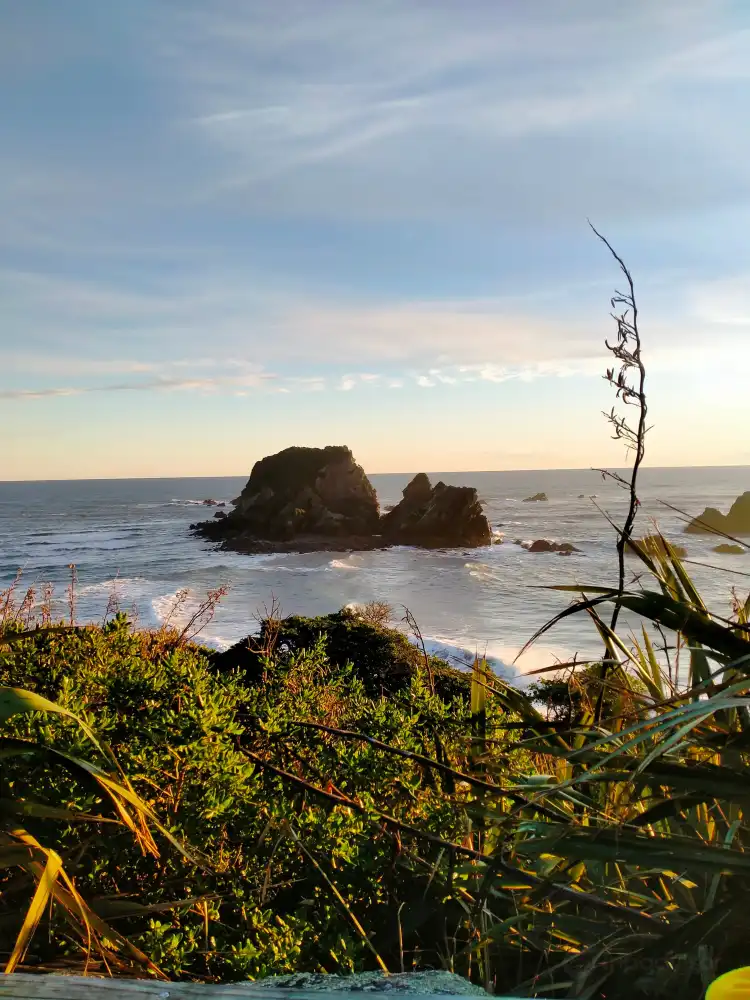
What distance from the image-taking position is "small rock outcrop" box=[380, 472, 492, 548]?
56625 mm

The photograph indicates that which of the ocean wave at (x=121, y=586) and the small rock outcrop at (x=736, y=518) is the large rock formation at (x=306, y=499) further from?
the small rock outcrop at (x=736, y=518)

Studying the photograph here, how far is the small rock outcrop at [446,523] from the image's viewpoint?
56.6 meters

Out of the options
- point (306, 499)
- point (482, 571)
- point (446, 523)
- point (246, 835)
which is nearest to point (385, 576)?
point (482, 571)

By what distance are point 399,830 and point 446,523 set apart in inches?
2177

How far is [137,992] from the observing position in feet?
2.98

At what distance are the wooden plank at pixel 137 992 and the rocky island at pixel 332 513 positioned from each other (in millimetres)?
54952

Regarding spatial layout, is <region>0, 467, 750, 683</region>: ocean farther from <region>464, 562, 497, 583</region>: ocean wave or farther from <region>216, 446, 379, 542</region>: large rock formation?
<region>216, 446, 379, 542</region>: large rock formation

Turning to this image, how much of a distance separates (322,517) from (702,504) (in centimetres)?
4933

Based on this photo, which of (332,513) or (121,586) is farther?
(332,513)

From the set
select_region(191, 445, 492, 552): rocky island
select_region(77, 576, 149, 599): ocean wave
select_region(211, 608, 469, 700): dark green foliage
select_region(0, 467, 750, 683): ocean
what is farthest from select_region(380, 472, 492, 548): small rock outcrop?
select_region(211, 608, 469, 700): dark green foliage

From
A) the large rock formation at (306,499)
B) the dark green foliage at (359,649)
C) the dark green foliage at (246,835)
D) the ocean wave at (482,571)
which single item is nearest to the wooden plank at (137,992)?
the dark green foliage at (246,835)

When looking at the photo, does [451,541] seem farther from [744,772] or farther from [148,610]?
[744,772]

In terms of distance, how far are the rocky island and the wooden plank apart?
→ 55.0m

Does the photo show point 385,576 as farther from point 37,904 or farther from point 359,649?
point 37,904
